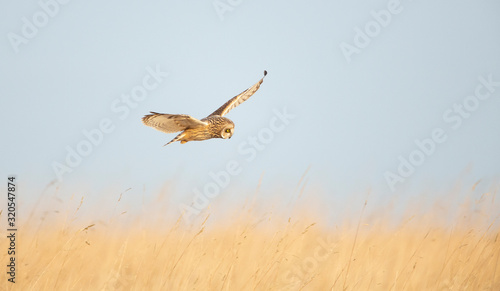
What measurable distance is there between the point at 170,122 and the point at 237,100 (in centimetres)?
169

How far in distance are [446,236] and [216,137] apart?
2.77m

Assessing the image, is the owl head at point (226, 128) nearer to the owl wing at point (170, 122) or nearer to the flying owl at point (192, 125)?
the flying owl at point (192, 125)

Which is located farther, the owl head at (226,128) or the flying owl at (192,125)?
the owl head at (226,128)

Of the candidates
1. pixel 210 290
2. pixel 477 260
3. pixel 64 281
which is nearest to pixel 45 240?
pixel 64 281

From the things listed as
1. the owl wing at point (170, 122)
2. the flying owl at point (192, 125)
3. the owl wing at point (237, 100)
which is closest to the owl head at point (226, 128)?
the flying owl at point (192, 125)

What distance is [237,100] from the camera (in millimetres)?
6207

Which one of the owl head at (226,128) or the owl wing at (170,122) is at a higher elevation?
the owl wing at (170,122)

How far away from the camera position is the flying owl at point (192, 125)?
4.59m

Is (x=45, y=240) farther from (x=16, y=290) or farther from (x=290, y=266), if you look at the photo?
(x=290, y=266)

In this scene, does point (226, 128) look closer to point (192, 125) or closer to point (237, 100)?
point (192, 125)

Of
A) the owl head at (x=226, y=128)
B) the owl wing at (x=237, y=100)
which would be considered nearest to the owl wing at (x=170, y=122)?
the owl head at (x=226, y=128)

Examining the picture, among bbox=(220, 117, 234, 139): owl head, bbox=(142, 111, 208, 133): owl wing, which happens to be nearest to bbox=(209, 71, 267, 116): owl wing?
bbox=(220, 117, 234, 139): owl head

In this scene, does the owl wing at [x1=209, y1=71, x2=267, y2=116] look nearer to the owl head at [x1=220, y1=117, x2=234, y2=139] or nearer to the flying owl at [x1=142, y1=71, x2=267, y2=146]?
the flying owl at [x1=142, y1=71, x2=267, y2=146]

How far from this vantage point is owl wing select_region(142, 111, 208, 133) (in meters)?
4.51
